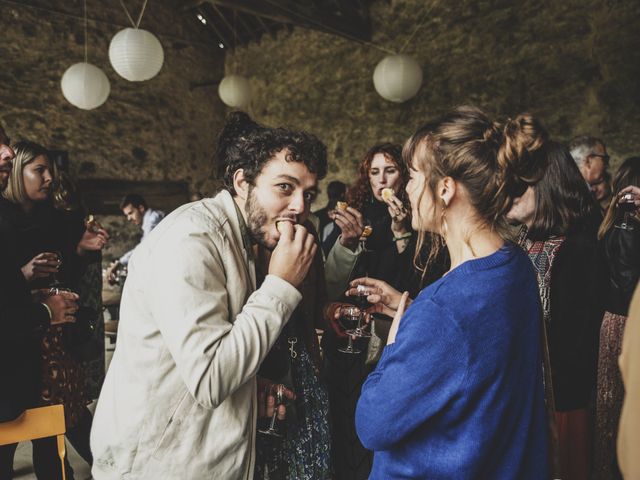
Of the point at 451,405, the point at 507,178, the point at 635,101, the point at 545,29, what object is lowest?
the point at 451,405

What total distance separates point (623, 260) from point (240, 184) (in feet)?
6.16

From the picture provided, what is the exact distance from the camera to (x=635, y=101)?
4988mm

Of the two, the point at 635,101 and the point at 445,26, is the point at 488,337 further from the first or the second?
the point at 445,26

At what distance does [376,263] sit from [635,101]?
4.42m

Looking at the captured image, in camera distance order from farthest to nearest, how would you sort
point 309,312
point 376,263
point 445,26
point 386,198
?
point 445,26 → point 386,198 → point 376,263 → point 309,312

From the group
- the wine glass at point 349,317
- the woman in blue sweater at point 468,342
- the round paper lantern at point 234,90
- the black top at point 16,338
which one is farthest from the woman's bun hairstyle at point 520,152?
the round paper lantern at point 234,90

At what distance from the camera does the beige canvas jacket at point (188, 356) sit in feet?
3.45

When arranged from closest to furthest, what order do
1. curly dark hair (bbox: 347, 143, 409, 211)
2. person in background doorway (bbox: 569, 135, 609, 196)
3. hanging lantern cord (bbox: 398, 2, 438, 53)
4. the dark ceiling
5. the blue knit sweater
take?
the blue knit sweater → curly dark hair (bbox: 347, 143, 409, 211) → person in background doorway (bbox: 569, 135, 609, 196) → the dark ceiling → hanging lantern cord (bbox: 398, 2, 438, 53)

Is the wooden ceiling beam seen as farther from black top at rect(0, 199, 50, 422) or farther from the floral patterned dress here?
the floral patterned dress

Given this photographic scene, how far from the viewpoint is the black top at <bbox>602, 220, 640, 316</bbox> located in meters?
2.21

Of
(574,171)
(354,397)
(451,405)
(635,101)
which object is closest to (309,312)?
(354,397)

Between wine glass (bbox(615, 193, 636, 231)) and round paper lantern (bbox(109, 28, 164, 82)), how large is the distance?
4591mm

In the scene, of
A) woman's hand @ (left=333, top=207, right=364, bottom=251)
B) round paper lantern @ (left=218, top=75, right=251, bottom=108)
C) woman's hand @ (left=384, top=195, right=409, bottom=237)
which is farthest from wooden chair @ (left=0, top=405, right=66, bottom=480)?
round paper lantern @ (left=218, top=75, right=251, bottom=108)

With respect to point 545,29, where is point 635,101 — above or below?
below
